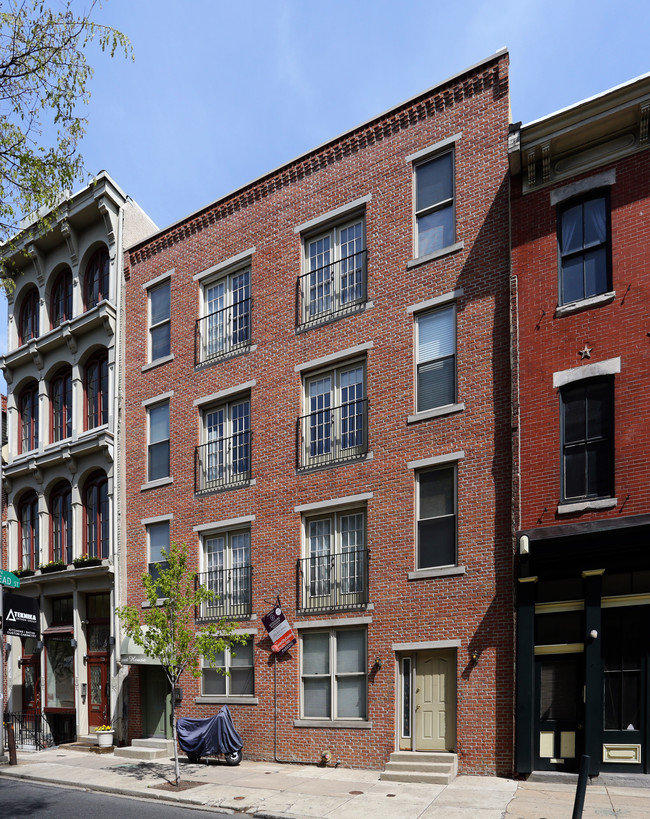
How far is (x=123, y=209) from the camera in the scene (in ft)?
89.8

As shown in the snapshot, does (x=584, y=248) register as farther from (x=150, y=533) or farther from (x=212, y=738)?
(x=150, y=533)

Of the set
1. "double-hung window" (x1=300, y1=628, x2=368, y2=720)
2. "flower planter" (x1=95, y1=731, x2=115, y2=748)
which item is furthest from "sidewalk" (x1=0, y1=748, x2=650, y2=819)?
"flower planter" (x1=95, y1=731, x2=115, y2=748)

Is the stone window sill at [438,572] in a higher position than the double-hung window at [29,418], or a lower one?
lower

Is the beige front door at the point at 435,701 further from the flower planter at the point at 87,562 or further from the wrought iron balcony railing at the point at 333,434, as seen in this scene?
the flower planter at the point at 87,562

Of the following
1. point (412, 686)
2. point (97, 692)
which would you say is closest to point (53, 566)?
point (97, 692)

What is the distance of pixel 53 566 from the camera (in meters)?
27.5

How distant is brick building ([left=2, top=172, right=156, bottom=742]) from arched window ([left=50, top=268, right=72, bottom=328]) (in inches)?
1.7

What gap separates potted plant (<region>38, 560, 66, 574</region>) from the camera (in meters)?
27.2

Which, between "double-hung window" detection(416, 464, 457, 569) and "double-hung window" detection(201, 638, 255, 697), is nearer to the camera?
"double-hung window" detection(416, 464, 457, 569)

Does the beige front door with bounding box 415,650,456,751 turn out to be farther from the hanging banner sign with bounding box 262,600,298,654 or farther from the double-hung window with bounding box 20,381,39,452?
the double-hung window with bounding box 20,381,39,452

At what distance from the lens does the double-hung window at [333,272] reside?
67.6 ft

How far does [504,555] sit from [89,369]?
16.9 meters

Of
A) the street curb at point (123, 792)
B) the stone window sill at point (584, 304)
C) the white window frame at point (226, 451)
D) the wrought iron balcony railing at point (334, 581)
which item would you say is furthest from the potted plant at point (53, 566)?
the stone window sill at point (584, 304)

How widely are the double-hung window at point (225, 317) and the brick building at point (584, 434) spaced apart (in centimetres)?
838
